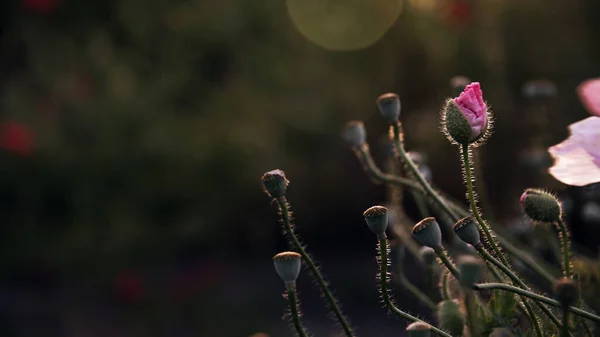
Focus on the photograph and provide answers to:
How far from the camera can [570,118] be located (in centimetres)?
296

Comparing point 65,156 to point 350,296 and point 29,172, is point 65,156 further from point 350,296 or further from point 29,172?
point 350,296

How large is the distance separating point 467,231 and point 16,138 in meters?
3.13

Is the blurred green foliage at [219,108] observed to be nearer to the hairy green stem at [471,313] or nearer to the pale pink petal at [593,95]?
the pale pink petal at [593,95]

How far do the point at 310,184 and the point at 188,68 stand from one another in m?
0.77

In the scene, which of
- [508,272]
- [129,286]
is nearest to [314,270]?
[508,272]

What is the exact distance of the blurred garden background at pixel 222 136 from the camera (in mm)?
3064

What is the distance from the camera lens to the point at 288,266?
486mm

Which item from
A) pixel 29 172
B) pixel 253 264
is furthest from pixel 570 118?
pixel 29 172

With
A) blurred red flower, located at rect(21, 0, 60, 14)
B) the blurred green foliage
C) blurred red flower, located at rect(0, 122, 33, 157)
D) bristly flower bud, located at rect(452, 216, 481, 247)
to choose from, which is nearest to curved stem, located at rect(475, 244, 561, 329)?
bristly flower bud, located at rect(452, 216, 481, 247)

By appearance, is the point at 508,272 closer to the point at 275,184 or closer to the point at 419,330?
the point at 419,330

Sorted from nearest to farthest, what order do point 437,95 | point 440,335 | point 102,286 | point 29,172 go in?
1. point 440,335
2. point 102,286
3. point 29,172
4. point 437,95

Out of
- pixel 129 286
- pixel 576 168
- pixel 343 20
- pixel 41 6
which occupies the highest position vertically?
pixel 41 6

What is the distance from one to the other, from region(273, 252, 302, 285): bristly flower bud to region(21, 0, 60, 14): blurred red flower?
3698mm

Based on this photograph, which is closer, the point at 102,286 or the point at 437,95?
the point at 102,286
